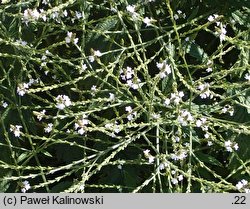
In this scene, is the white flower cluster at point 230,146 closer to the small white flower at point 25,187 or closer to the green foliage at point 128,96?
the green foliage at point 128,96

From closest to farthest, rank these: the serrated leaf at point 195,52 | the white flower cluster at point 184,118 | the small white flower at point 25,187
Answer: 1. the white flower cluster at point 184,118
2. the small white flower at point 25,187
3. the serrated leaf at point 195,52

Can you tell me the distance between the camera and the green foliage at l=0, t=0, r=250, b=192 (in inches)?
52.4

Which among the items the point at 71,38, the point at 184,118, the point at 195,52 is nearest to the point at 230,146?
the point at 184,118

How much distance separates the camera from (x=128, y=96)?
1444 millimetres

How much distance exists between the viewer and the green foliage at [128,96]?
4.37 feet

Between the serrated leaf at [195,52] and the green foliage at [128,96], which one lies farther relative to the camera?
the serrated leaf at [195,52]

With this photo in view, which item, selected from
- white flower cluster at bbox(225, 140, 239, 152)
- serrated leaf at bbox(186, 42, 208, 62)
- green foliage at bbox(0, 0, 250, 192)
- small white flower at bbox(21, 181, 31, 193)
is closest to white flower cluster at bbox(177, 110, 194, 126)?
green foliage at bbox(0, 0, 250, 192)

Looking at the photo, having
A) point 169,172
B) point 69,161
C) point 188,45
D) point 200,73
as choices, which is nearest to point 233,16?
point 188,45

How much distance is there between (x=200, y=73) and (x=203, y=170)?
14.6 inches

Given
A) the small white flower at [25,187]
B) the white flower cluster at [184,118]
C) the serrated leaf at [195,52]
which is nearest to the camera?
the white flower cluster at [184,118]
